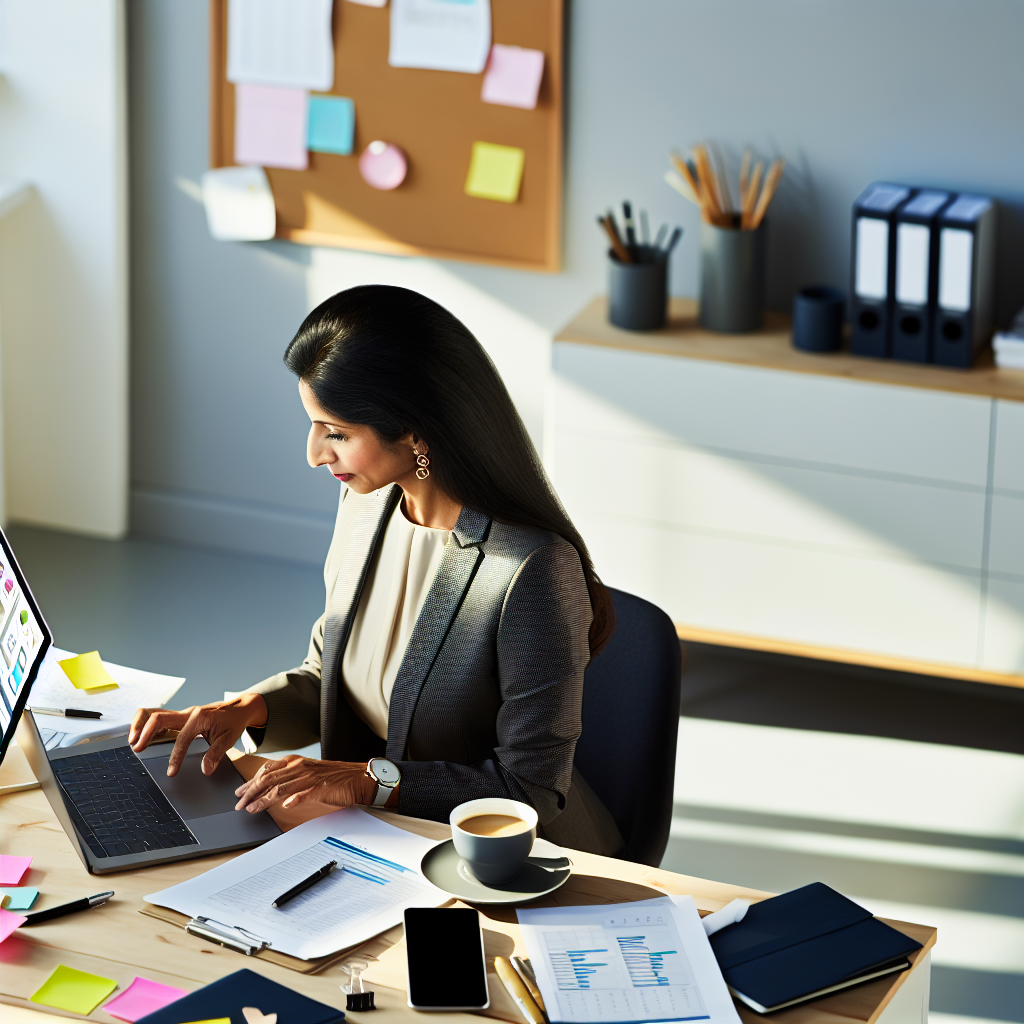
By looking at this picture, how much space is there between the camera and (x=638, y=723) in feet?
6.86

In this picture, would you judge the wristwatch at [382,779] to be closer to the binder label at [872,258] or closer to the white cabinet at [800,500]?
the white cabinet at [800,500]

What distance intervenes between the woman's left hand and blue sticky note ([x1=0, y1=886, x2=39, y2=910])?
0.26 meters

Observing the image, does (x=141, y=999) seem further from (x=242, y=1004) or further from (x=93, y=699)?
(x=93, y=699)

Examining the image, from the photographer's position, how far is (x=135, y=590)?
13.6 ft

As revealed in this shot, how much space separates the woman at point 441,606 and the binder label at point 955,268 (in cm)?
156

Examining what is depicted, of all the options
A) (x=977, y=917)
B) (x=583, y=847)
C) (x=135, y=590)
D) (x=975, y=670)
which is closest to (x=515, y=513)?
(x=583, y=847)

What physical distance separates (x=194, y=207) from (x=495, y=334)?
0.97 m

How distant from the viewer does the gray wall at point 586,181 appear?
341 centimetres

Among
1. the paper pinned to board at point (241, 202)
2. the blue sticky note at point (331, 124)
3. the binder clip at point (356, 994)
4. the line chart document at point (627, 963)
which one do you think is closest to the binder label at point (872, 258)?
Answer: the blue sticky note at point (331, 124)

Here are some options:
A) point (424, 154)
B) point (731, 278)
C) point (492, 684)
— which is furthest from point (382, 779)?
point (424, 154)

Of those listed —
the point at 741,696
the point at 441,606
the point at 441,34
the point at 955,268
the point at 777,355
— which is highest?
the point at 441,34

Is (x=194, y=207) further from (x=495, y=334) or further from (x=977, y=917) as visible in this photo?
(x=977, y=917)

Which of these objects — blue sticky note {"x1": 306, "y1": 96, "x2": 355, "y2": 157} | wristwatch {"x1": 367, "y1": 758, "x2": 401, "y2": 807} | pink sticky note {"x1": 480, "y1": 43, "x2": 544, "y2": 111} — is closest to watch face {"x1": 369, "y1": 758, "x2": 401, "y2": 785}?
wristwatch {"x1": 367, "y1": 758, "x2": 401, "y2": 807}

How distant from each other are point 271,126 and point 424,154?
0.46m
